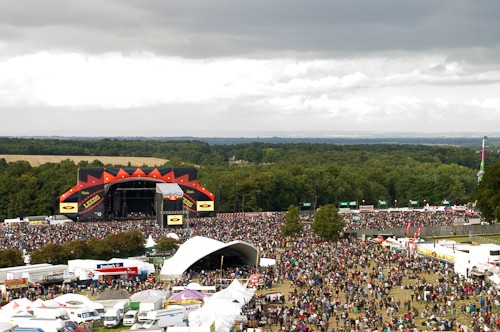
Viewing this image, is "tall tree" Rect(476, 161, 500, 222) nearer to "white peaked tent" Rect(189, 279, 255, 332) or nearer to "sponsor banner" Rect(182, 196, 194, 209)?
"sponsor banner" Rect(182, 196, 194, 209)

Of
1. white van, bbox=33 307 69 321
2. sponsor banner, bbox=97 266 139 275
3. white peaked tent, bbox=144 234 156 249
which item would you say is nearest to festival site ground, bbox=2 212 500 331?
sponsor banner, bbox=97 266 139 275

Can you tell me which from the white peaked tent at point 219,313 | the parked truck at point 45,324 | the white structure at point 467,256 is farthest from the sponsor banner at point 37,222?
the parked truck at point 45,324

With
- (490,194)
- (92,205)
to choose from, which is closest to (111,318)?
(92,205)

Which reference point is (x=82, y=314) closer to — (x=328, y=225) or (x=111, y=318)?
(x=111, y=318)

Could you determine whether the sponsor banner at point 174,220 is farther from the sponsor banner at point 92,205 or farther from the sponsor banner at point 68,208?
the sponsor banner at point 68,208

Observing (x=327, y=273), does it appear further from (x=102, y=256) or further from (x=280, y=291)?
(x=102, y=256)
